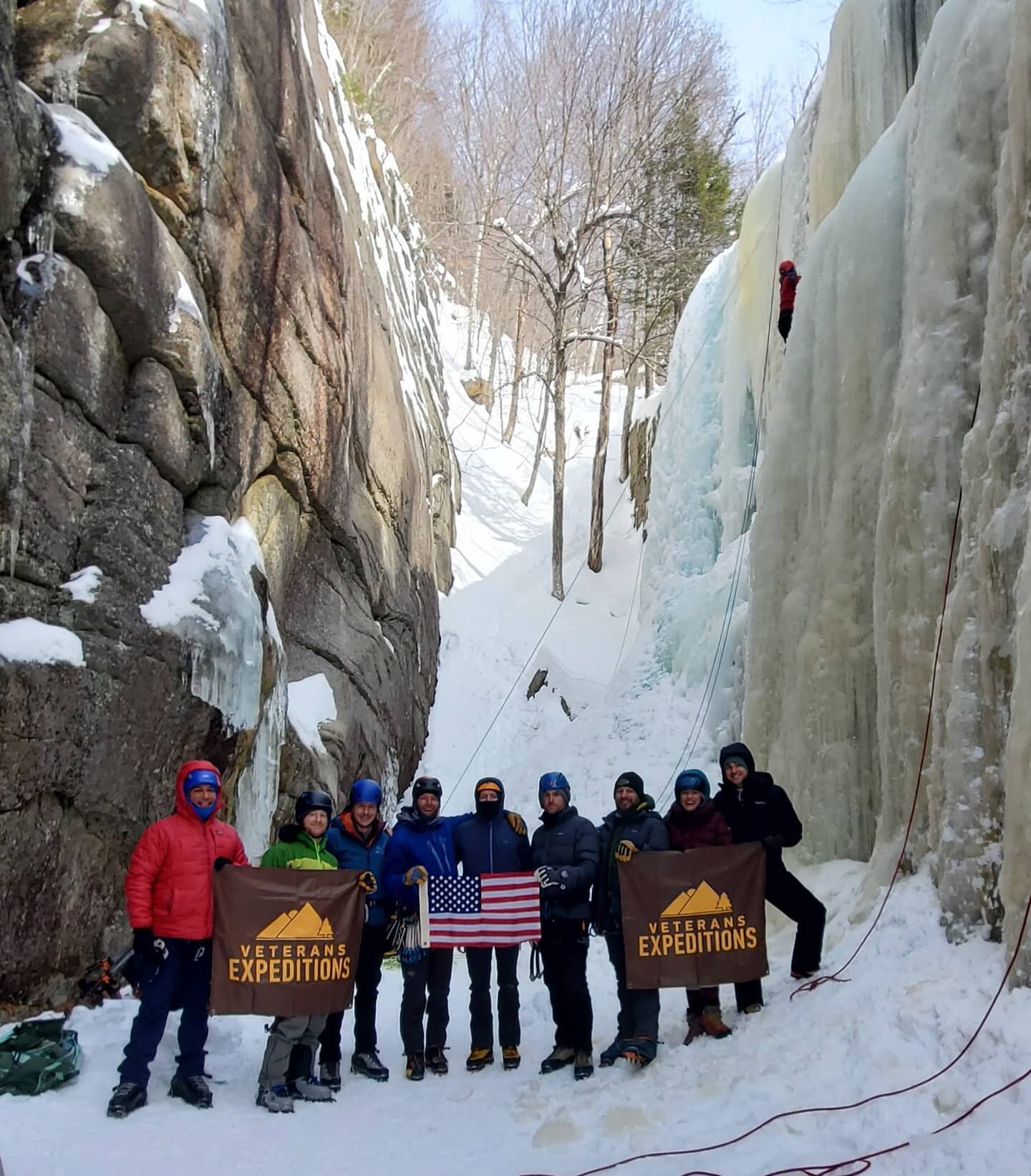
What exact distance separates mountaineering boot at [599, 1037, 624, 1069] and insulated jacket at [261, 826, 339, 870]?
5.53ft

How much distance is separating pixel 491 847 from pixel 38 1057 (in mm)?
2390

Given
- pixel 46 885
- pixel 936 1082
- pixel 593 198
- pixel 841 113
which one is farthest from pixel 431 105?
pixel 936 1082

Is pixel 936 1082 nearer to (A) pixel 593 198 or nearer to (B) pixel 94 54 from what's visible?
(B) pixel 94 54

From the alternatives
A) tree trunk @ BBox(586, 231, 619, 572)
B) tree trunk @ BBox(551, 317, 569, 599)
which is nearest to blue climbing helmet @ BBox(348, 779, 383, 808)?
tree trunk @ BBox(551, 317, 569, 599)

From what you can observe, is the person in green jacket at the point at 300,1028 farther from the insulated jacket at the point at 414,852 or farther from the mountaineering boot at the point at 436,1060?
the mountaineering boot at the point at 436,1060

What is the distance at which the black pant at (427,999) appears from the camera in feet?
17.4

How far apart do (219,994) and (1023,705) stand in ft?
13.0

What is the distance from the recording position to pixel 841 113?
10.9m

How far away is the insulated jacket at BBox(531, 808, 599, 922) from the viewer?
5.30 meters

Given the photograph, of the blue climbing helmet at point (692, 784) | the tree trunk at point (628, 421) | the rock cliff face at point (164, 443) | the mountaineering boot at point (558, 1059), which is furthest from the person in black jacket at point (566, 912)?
the tree trunk at point (628, 421)

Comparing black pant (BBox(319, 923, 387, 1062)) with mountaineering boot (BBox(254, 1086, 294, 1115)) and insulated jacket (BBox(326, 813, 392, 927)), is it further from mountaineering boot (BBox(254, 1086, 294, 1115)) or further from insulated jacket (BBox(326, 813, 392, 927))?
mountaineering boot (BBox(254, 1086, 294, 1115))

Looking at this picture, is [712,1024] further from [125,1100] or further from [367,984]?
[125,1100]

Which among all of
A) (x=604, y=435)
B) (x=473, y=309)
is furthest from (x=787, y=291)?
(x=473, y=309)

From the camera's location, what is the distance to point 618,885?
17.9 feet
